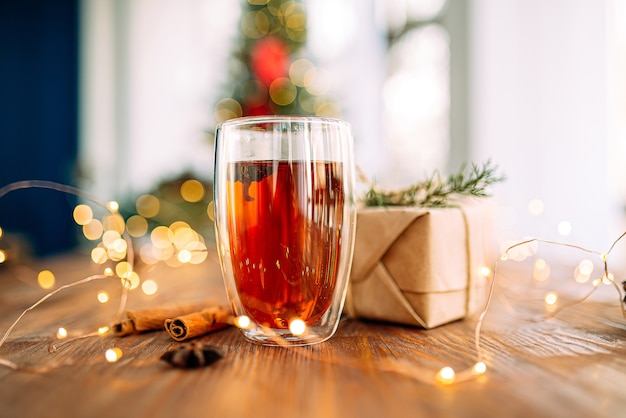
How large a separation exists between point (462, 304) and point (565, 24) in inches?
68.7

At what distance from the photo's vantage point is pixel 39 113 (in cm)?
368

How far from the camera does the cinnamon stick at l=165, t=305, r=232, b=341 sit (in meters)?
0.57

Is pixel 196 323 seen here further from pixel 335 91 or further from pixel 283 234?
pixel 335 91

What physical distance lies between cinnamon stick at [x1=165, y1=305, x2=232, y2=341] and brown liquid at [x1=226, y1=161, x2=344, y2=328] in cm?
6

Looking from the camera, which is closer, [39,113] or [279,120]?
[279,120]

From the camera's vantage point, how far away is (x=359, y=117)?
12.3 ft

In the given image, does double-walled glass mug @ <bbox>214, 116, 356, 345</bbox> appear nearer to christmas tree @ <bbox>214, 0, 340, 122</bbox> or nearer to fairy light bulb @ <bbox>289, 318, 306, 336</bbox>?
fairy light bulb @ <bbox>289, 318, 306, 336</bbox>

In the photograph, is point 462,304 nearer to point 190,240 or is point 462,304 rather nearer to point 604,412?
point 604,412

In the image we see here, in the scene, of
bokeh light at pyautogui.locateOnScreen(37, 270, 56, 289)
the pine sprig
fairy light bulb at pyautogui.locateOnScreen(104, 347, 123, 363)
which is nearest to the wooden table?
fairy light bulb at pyautogui.locateOnScreen(104, 347, 123, 363)

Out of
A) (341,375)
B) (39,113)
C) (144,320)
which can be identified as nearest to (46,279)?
(144,320)

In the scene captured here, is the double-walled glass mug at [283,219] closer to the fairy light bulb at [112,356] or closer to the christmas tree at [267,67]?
the fairy light bulb at [112,356]

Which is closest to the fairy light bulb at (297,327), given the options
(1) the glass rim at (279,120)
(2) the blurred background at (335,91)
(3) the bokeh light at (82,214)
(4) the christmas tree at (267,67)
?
(1) the glass rim at (279,120)

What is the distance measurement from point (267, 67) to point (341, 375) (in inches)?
89.7

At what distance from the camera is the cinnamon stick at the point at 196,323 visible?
570mm
